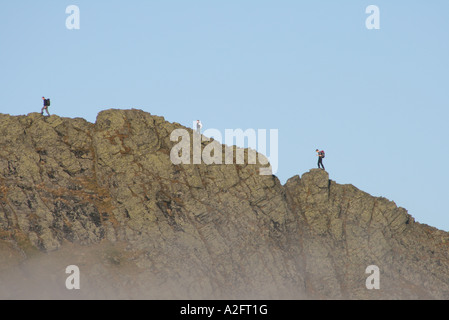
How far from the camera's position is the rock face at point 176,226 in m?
82.4

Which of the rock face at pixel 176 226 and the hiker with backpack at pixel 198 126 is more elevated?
the hiker with backpack at pixel 198 126

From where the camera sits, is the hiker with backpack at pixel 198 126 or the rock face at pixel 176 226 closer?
the rock face at pixel 176 226

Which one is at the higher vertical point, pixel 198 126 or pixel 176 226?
pixel 198 126

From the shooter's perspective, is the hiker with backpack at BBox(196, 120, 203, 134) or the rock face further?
the hiker with backpack at BBox(196, 120, 203, 134)

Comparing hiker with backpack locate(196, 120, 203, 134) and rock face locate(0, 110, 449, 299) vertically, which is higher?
hiker with backpack locate(196, 120, 203, 134)

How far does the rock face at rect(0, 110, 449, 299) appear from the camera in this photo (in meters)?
82.4

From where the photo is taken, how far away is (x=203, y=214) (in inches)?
3447

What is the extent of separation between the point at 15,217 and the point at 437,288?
44.3 m

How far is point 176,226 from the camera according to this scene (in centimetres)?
8631
